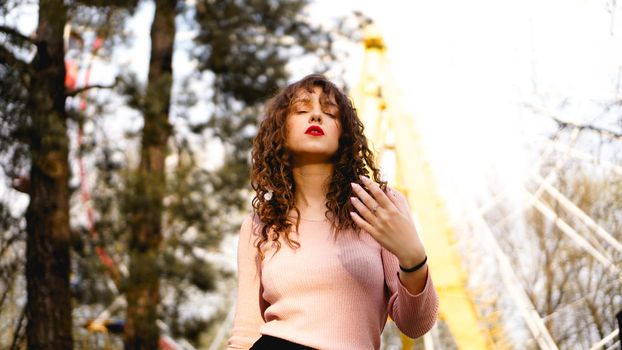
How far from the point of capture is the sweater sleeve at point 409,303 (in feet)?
4.59

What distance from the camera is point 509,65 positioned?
4.23 meters

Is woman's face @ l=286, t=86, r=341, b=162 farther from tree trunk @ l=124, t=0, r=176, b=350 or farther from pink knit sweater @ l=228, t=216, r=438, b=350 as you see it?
tree trunk @ l=124, t=0, r=176, b=350

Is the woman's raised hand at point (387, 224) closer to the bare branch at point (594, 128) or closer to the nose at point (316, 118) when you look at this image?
the nose at point (316, 118)

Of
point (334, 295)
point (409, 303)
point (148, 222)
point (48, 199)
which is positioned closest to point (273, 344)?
point (334, 295)

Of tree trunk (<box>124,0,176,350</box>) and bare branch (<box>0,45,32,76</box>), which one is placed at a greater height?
bare branch (<box>0,45,32,76</box>)

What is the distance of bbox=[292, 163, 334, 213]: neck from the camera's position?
5.30ft

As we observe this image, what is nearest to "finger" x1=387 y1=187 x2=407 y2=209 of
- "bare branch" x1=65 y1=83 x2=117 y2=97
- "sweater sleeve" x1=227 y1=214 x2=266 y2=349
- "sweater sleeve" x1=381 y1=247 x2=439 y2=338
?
"sweater sleeve" x1=381 y1=247 x2=439 y2=338

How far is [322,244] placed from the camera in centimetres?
153

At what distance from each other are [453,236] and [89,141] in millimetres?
2653

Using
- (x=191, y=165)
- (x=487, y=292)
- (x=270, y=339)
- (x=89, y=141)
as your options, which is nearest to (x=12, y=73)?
(x=89, y=141)

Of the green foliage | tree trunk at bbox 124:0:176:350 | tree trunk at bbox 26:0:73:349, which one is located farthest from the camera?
the green foliage

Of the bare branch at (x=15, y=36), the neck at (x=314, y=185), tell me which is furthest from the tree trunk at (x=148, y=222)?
the neck at (x=314, y=185)

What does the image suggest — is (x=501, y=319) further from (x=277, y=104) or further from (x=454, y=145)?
(x=277, y=104)

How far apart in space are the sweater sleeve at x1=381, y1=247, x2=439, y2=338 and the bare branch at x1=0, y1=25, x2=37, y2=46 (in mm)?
3407
